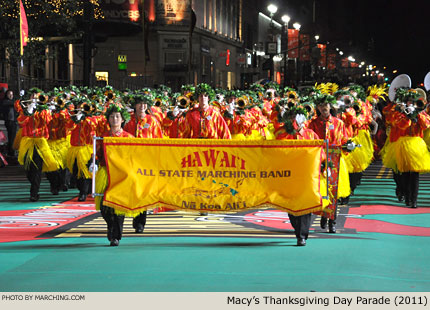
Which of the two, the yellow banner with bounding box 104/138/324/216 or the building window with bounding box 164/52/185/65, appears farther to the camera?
the building window with bounding box 164/52/185/65

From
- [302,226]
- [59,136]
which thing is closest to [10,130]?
[59,136]

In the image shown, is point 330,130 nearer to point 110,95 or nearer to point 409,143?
point 409,143

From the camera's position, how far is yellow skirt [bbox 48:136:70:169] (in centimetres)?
1479

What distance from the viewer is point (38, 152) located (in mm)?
14281

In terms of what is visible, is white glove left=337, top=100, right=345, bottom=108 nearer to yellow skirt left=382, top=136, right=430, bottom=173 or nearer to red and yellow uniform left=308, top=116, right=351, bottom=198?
yellow skirt left=382, top=136, right=430, bottom=173

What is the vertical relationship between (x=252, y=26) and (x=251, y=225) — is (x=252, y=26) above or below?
above

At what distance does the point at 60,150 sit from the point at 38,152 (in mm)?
705

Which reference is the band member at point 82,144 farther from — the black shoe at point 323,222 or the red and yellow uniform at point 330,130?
the black shoe at point 323,222

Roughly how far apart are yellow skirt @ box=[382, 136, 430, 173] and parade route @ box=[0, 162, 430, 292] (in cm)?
76

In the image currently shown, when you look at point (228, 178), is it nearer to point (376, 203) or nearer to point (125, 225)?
point (125, 225)

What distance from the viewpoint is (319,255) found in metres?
8.52

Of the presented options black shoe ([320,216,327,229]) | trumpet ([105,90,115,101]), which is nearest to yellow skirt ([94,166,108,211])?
black shoe ([320,216,327,229])

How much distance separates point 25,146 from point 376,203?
647 centimetres

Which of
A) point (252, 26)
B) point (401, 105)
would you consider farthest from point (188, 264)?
point (252, 26)
